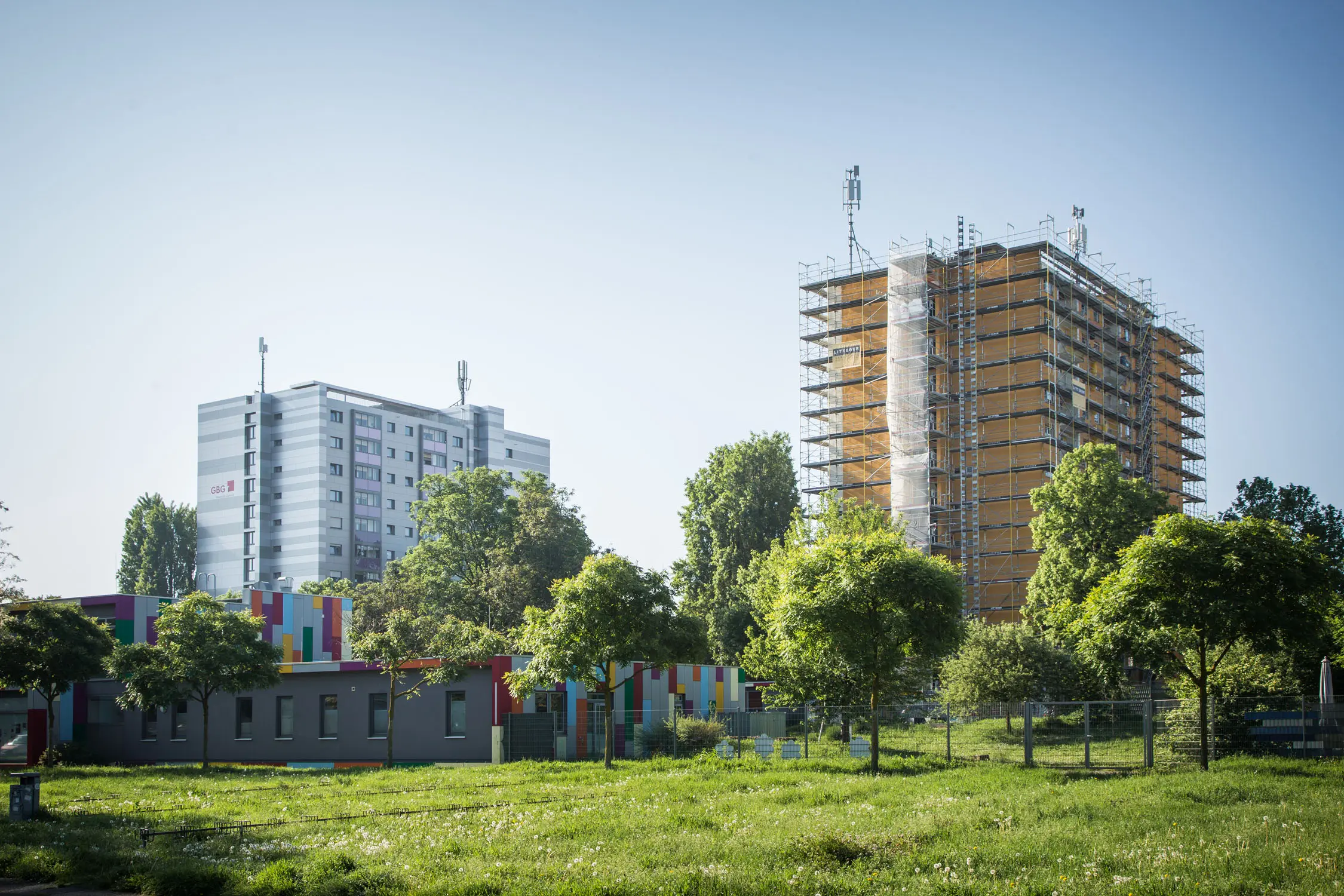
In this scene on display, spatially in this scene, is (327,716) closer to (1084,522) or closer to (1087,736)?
(1087,736)

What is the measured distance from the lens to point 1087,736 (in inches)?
1203

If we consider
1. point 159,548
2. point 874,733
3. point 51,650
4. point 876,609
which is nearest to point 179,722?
point 51,650

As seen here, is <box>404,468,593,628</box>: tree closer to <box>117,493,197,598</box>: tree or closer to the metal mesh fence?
the metal mesh fence

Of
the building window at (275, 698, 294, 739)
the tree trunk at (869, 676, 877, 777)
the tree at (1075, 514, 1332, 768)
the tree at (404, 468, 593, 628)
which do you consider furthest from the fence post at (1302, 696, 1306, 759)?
the tree at (404, 468, 593, 628)

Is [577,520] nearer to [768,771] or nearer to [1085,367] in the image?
[1085,367]

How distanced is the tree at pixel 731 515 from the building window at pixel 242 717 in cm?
3257

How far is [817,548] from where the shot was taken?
110 ft

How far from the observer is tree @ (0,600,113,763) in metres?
40.1

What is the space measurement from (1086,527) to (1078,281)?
30.1m

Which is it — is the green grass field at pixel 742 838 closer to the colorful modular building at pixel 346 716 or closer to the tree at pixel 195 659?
the tree at pixel 195 659

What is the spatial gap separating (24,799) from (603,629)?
16.2 meters

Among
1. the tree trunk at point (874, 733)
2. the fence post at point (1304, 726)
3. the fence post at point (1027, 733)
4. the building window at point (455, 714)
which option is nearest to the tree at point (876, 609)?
the tree trunk at point (874, 733)

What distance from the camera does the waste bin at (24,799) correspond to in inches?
837

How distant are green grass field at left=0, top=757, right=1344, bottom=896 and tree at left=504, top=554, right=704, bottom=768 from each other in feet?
24.9
